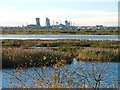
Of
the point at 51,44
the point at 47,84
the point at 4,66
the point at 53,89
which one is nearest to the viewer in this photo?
the point at 53,89

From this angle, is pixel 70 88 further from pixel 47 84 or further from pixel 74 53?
pixel 74 53

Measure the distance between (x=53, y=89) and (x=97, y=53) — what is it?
73.6ft

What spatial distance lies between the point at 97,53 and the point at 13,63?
910 cm

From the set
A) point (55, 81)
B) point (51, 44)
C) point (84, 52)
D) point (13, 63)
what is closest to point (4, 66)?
point (13, 63)

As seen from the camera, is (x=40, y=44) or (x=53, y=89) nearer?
(x=53, y=89)

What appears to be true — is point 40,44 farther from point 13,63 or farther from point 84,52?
point 13,63

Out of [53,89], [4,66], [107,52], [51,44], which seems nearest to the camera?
[53,89]

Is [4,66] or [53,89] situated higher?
[53,89]

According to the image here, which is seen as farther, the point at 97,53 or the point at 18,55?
the point at 97,53

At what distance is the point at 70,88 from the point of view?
7289 millimetres

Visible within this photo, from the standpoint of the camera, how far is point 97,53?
95.7 feet

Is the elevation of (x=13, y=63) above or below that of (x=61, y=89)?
below

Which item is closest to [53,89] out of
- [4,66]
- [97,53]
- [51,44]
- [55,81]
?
[55,81]

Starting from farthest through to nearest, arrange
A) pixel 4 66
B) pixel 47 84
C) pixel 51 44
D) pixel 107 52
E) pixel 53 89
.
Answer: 1. pixel 51 44
2. pixel 107 52
3. pixel 4 66
4. pixel 47 84
5. pixel 53 89
